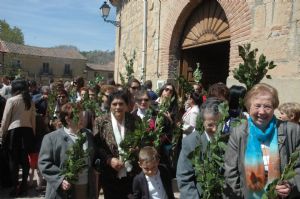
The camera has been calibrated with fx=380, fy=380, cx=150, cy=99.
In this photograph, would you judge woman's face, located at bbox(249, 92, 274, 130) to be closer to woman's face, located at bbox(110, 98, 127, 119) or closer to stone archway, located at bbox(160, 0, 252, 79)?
woman's face, located at bbox(110, 98, 127, 119)

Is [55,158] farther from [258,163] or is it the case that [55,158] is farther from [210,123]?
[258,163]

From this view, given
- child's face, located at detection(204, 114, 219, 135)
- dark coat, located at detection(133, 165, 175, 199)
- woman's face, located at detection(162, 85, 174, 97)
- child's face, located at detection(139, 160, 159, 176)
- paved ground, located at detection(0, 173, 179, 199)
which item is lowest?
paved ground, located at detection(0, 173, 179, 199)

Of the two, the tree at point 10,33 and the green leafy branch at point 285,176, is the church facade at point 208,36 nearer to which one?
the green leafy branch at point 285,176

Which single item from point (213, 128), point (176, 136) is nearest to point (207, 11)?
point (176, 136)

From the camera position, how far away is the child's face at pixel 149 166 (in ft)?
11.0

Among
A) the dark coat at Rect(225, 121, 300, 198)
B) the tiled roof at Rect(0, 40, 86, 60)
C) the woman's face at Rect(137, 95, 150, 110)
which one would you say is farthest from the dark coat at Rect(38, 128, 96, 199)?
the tiled roof at Rect(0, 40, 86, 60)

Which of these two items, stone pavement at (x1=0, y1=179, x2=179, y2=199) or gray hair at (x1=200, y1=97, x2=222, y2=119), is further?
stone pavement at (x1=0, y1=179, x2=179, y2=199)

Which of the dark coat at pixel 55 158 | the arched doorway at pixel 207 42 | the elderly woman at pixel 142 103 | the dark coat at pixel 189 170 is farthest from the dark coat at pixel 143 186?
the arched doorway at pixel 207 42

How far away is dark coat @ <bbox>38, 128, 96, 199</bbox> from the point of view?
3.52 metres

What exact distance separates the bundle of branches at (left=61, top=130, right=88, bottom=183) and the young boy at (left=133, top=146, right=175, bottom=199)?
513 mm

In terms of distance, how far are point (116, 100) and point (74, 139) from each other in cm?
55

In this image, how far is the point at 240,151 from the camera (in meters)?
2.62

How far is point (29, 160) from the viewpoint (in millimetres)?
6090

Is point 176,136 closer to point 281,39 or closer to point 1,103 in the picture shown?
point 281,39
